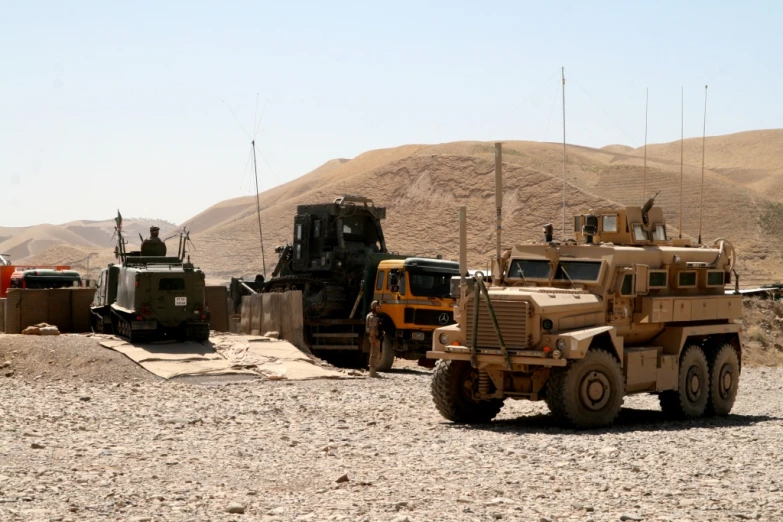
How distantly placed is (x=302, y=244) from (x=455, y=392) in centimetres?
1271

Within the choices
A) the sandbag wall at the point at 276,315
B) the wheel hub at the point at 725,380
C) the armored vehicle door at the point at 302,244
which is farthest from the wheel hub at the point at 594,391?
the armored vehicle door at the point at 302,244

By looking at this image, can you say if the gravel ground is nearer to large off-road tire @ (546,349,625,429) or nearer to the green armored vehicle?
large off-road tire @ (546,349,625,429)

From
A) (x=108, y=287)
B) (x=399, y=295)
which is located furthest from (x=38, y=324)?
(x=399, y=295)

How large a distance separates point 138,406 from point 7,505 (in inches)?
270

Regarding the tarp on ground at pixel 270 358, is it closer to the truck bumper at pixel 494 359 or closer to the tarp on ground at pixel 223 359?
the tarp on ground at pixel 223 359

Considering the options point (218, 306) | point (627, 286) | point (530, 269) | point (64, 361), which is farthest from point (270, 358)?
point (627, 286)

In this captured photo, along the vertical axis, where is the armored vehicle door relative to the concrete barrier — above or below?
above

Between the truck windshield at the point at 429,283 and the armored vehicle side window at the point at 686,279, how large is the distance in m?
7.79

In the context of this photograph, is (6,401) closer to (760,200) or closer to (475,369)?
(475,369)

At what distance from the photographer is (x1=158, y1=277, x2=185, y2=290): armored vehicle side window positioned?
21.0m

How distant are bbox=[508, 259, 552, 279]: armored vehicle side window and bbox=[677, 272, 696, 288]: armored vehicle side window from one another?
2.07 m

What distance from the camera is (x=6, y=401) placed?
15.6m

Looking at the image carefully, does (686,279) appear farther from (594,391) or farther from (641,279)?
(594,391)

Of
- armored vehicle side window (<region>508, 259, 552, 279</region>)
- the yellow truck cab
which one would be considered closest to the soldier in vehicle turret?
the yellow truck cab
